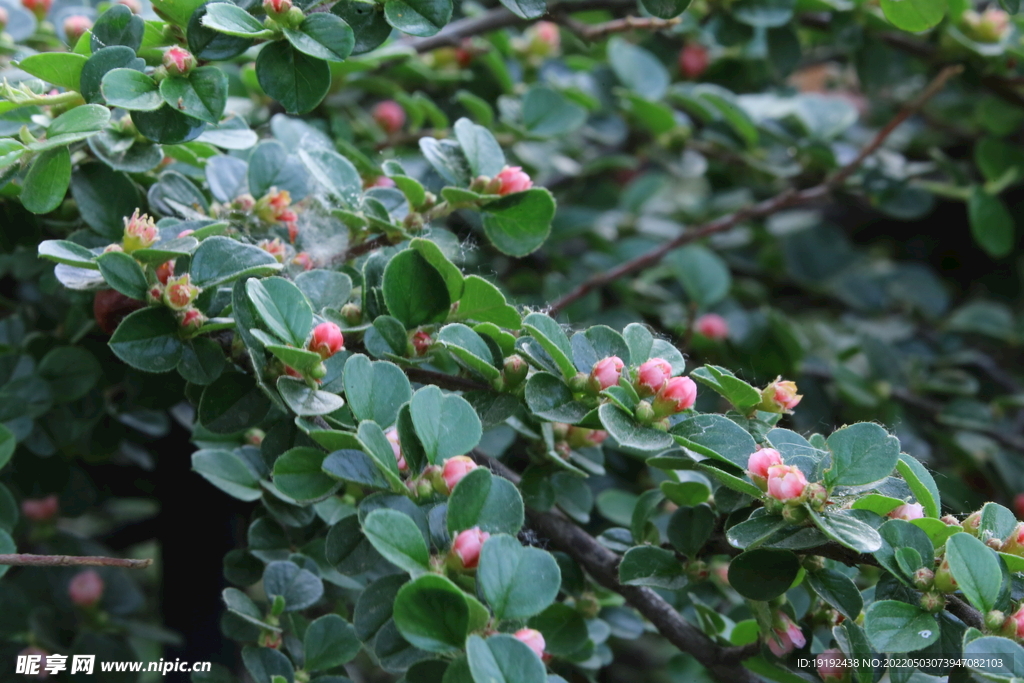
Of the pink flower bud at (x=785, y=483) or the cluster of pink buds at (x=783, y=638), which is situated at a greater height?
the pink flower bud at (x=785, y=483)

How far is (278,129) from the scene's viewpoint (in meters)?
0.87

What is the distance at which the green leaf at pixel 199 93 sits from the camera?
662 mm

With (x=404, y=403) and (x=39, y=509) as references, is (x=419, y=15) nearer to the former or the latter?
(x=404, y=403)

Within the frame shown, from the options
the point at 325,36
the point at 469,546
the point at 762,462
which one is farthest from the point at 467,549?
the point at 325,36

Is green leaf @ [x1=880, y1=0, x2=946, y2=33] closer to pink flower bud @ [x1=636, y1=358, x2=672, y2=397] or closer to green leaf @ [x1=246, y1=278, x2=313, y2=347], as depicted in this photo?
pink flower bud @ [x1=636, y1=358, x2=672, y2=397]

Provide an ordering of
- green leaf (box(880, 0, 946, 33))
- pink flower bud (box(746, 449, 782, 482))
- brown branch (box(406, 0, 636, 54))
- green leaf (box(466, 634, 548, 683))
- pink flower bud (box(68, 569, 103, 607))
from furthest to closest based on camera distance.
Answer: brown branch (box(406, 0, 636, 54))
pink flower bud (box(68, 569, 103, 607))
green leaf (box(880, 0, 946, 33))
pink flower bud (box(746, 449, 782, 482))
green leaf (box(466, 634, 548, 683))

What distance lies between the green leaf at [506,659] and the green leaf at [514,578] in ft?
0.10

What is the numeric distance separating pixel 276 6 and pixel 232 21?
0.13ft

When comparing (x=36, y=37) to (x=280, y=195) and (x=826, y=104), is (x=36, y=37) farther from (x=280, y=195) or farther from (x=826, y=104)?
(x=826, y=104)

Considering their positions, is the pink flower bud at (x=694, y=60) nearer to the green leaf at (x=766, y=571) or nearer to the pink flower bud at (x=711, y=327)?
the pink flower bud at (x=711, y=327)

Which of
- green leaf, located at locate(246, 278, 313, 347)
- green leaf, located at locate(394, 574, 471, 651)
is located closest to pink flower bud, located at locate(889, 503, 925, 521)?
green leaf, located at locate(394, 574, 471, 651)

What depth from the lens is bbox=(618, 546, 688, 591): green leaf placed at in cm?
66

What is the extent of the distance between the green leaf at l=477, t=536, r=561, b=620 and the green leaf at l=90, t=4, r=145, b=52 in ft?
1.67

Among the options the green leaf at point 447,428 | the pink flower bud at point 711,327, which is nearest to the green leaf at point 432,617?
the green leaf at point 447,428
